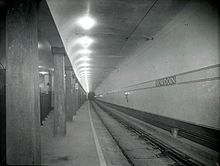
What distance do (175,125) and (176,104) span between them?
93 cm

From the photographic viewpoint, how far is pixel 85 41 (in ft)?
41.5

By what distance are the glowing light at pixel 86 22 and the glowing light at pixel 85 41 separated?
2.01 meters

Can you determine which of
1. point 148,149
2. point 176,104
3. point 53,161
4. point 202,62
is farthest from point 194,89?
point 53,161

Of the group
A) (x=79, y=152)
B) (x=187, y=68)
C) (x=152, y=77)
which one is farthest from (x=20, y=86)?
(x=152, y=77)

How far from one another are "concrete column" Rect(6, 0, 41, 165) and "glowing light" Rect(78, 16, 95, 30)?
180 inches

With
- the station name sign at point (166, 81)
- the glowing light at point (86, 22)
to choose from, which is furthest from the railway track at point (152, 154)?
the glowing light at point (86, 22)

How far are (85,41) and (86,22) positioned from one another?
344 centimetres

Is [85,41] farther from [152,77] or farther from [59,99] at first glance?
[152,77]

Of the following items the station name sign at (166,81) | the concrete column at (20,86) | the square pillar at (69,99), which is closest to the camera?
the concrete column at (20,86)

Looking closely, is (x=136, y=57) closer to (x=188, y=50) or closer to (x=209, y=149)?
(x=188, y=50)

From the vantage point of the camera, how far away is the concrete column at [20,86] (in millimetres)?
4273

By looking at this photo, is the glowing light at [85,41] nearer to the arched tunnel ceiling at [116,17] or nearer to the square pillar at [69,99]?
the arched tunnel ceiling at [116,17]

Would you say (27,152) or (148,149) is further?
(148,149)

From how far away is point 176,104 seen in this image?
9.30 m
